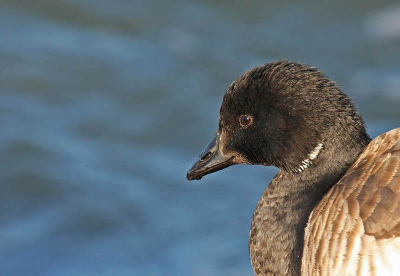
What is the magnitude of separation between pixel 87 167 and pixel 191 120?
118 cm

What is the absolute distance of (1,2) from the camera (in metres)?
8.76

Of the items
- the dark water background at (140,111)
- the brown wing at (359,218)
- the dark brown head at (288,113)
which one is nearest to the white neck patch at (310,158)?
the dark brown head at (288,113)

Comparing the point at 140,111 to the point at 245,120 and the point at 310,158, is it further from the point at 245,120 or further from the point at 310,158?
the point at 310,158

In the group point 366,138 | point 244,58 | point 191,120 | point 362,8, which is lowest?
point 366,138

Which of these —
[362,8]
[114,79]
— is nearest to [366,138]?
[114,79]

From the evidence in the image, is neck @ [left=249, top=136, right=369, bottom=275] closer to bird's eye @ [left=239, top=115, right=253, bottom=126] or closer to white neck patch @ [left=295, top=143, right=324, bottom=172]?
white neck patch @ [left=295, top=143, right=324, bottom=172]

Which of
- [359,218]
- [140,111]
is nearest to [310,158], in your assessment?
[359,218]

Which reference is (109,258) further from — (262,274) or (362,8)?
(362,8)

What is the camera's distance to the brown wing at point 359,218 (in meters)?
4.12

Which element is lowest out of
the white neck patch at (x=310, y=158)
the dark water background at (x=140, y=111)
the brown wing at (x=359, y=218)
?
the brown wing at (x=359, y=218)

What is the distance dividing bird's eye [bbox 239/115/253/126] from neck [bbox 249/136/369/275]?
422mm

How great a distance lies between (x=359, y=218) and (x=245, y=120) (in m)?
1.04

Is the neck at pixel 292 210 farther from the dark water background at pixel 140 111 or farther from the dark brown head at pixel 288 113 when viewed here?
the dark water background at pixel 140 111

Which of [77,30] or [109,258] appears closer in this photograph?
[109,258]
